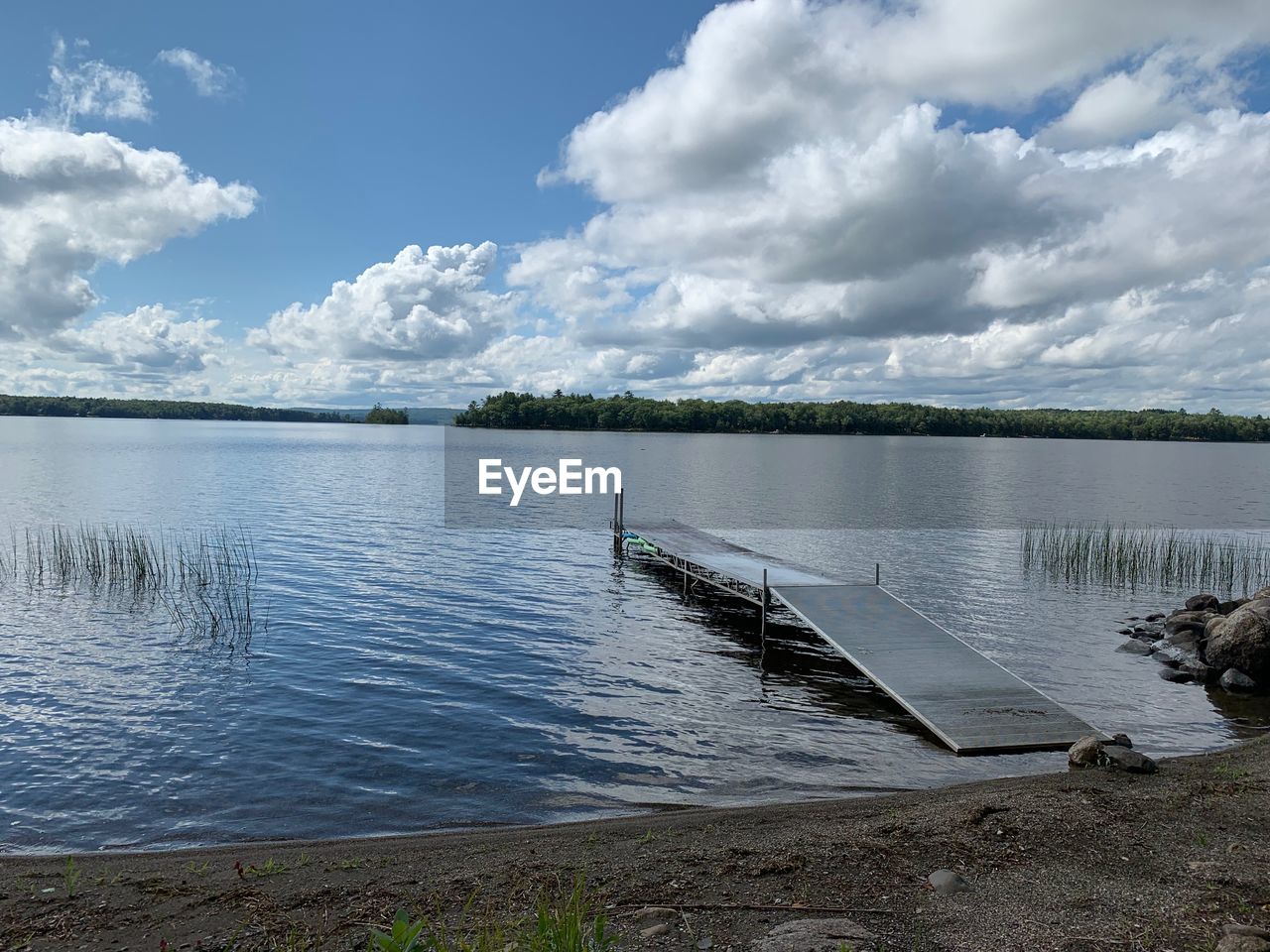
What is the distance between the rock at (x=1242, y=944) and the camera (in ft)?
17.1

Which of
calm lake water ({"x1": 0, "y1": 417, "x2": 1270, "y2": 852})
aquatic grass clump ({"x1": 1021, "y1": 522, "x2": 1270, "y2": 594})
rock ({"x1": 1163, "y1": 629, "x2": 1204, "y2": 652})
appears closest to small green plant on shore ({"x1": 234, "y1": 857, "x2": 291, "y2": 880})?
calm lake water ({"x1": 0, "y1": 417, "x2": 1270, "y2": 852})

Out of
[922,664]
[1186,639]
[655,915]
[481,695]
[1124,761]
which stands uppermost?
[655,915]

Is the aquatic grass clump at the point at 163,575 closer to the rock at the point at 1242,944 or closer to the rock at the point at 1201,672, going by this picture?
the rock at the point at 1242,944

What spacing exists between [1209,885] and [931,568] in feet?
79.1

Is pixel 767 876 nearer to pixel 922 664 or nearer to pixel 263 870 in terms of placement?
pixel 263 870

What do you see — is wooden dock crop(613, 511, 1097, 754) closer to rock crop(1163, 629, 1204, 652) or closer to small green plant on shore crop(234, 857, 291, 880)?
rock crop(1163, 629, 1204, 652)

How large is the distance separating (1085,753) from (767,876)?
20.8ft

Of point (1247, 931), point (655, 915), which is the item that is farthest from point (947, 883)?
point (655, 915)

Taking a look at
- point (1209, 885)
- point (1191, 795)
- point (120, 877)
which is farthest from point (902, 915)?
point (120, 877)

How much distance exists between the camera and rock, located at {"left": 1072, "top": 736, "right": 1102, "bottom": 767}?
11070mm

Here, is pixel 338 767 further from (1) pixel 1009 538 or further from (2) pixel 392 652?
(1) pixel 1009 538

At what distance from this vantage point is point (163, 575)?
79.0 ft

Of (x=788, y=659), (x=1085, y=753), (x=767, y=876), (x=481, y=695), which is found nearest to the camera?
(x=767, y=876)

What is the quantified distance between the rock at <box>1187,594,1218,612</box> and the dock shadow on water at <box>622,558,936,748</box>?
34.8 feet
